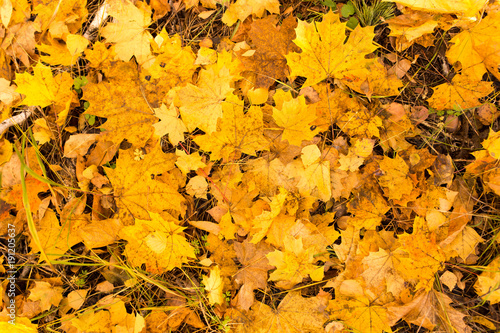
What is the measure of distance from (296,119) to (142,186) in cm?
88

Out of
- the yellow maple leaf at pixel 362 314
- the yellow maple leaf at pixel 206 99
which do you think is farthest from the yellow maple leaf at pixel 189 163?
the yellow maple leaf at pixel 362 314

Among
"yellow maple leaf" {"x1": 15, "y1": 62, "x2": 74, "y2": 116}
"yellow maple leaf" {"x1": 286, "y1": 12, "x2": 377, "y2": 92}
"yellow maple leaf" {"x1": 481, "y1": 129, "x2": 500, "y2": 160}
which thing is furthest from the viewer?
"yellow maple leaf" {"x1": 15, "y1": 62, "x2": 74, "y2": 116}

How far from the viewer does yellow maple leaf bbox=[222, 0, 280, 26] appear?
1.60m

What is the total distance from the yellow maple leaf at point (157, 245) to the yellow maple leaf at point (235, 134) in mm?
455

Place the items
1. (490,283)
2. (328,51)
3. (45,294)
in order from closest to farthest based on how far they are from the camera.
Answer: (328,51), (490,283), (45,294)

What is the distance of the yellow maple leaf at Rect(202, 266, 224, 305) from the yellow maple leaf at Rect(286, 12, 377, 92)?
1113mm

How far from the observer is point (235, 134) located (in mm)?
1514

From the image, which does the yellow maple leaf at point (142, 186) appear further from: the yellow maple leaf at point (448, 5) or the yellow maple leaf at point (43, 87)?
the yellow maple leaf at point (448, 5)

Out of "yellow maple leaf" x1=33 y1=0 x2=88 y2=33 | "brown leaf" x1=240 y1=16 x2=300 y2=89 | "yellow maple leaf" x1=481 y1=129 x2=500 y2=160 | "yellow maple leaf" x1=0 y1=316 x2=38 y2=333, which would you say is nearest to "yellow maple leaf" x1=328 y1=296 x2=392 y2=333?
"yellow maple leaf" x1=481 y1=129 x2=500 y2=160

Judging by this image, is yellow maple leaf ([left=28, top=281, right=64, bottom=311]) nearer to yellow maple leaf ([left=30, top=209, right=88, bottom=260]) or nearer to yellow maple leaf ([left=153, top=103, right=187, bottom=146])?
yellow maple leaf ([left=30, top=209, right=88, bottom=260])

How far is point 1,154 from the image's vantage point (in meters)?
1.71

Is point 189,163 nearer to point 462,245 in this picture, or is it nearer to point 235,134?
point 235,134

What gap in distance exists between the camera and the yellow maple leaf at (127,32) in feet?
5.36

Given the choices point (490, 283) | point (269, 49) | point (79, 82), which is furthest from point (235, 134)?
point (490, 283)
